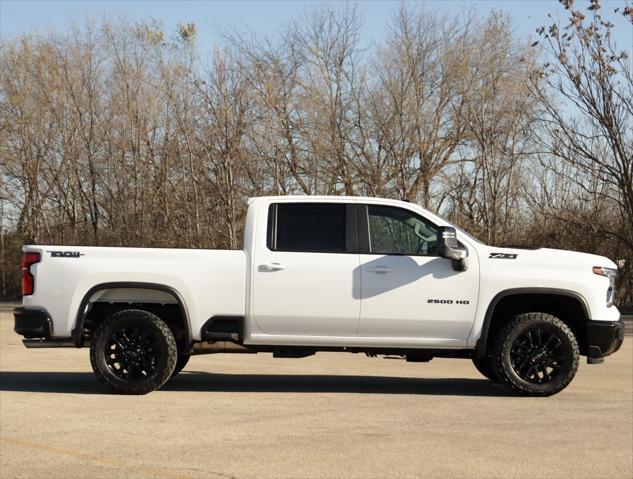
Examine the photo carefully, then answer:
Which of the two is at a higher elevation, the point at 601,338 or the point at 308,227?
the point at 308,227

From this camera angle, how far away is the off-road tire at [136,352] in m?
11.1

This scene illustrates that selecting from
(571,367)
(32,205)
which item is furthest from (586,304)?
(32,205)

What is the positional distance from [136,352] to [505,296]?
3934mm

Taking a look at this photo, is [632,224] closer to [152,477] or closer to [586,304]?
[586,304]

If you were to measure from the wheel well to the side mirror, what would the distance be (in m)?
0.68

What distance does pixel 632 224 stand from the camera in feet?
96.1

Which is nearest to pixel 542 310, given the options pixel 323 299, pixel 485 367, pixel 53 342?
pixel 485 367

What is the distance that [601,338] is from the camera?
11.2 metres

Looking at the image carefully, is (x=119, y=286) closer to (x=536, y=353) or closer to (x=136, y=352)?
(x=136, y=352)

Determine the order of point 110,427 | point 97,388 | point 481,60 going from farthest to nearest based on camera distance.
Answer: point 481,60
point 97,388
point 110,427

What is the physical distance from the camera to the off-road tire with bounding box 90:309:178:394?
36.3ft

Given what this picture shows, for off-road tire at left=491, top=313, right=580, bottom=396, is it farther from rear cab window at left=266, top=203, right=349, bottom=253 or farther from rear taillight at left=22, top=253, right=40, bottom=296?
rear taillight at left=22, top=253, right=40, bottom=296

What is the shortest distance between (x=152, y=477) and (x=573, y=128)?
2428cm

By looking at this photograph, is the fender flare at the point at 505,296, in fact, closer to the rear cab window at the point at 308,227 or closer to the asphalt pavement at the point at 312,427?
the asphalt pavement at the point at 312,427
